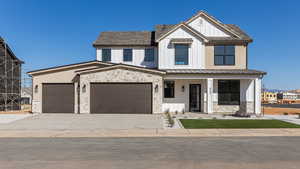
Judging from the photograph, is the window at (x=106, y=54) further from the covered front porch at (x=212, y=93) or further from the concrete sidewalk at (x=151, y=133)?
the concrete sidewalk at (x=151, y=133)

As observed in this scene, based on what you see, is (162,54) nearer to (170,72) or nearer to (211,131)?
(170,72)

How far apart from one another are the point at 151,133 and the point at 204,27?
14011 millimetres

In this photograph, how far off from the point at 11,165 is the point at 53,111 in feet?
43.2

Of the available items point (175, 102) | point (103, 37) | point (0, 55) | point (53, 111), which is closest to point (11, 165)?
point (53, 111)

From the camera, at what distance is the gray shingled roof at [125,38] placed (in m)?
20.9

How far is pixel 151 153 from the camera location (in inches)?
251

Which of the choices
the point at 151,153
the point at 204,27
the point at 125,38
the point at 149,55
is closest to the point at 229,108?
the point at 204,27

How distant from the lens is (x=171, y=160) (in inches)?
225

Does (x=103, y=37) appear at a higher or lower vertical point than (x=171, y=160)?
higher

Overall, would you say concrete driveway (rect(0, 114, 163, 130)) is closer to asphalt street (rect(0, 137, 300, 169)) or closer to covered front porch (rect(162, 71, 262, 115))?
asphalt street (rect(0, 137, 300, 169))

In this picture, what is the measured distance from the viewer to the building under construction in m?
22.8

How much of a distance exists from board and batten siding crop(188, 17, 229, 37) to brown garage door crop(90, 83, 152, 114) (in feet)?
25.4

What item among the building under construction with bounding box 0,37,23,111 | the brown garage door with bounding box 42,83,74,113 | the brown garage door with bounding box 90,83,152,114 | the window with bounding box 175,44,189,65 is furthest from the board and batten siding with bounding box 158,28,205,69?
the building under construction with bounding box 0,37,23,111

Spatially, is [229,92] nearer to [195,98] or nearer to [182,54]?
[195,98]
